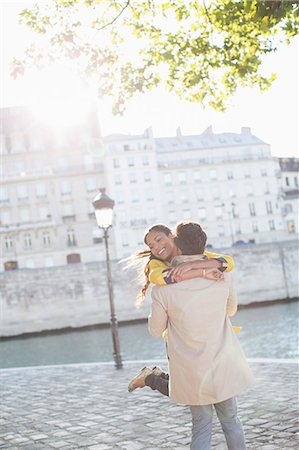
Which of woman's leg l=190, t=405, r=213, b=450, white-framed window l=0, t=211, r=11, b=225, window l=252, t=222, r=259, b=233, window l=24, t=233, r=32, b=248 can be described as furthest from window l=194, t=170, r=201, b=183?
woman's leg l=190, t=405, r=213, b=450

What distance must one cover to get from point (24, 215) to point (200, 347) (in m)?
48.2

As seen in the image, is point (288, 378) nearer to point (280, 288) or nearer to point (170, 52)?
point (170, 52)

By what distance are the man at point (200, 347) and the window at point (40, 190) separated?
4820 centimetres

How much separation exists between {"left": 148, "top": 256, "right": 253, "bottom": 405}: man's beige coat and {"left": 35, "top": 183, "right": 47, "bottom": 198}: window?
4824cm

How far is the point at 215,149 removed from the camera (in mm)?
58875

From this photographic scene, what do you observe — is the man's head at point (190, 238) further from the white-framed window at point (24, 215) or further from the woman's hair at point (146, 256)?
the white-framed window at point (24, 215)

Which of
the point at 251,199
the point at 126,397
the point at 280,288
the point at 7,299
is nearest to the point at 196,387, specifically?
the point at 126,397

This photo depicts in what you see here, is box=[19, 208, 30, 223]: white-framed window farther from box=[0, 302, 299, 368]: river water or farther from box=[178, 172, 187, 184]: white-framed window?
box=[0, 302, 299, 368]: river water

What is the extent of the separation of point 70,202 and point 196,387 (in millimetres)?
48281

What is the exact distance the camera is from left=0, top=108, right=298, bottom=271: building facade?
49.6 meters

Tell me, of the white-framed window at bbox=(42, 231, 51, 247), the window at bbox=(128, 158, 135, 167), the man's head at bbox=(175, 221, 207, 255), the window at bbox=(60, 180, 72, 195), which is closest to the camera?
the man's head at bbox=(175, 221, 207, 255)

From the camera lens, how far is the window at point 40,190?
50500 mm

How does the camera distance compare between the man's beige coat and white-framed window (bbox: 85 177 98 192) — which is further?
white-framed window (bbox: 85 177 98 192)

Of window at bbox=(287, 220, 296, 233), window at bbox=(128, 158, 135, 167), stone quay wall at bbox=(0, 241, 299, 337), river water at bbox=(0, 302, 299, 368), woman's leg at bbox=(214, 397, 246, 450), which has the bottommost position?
river water at bbox=(0, 302, 299, 368)
